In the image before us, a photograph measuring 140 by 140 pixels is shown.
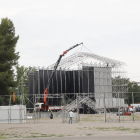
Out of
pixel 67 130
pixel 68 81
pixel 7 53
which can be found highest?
pixel 7 53

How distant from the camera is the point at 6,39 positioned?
1618 inches

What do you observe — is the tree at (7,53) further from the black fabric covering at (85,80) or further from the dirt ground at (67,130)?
the black fabric covering at (85,80)

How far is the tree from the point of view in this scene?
132 feet

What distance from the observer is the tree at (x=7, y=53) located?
40.2 m

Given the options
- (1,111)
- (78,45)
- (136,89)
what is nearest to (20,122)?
(1,111)

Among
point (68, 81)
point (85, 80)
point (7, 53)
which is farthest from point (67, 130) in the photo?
point (68, 81)

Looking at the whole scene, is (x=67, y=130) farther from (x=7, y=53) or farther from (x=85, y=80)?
(x=85, y=80)

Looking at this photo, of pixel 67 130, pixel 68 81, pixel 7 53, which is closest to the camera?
pixel 67 130

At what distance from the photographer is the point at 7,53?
40906mm

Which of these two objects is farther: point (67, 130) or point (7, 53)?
point (7, 53)

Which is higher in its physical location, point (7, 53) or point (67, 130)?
point (7, 53)

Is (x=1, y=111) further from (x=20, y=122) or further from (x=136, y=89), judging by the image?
(x=136, y=89)

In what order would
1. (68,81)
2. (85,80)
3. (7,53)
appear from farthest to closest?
1. (68,81)
2. (85,80)
3. (7,53)

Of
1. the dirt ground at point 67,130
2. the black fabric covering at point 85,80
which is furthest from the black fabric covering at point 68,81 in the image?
the dirt ground at point 67,130
